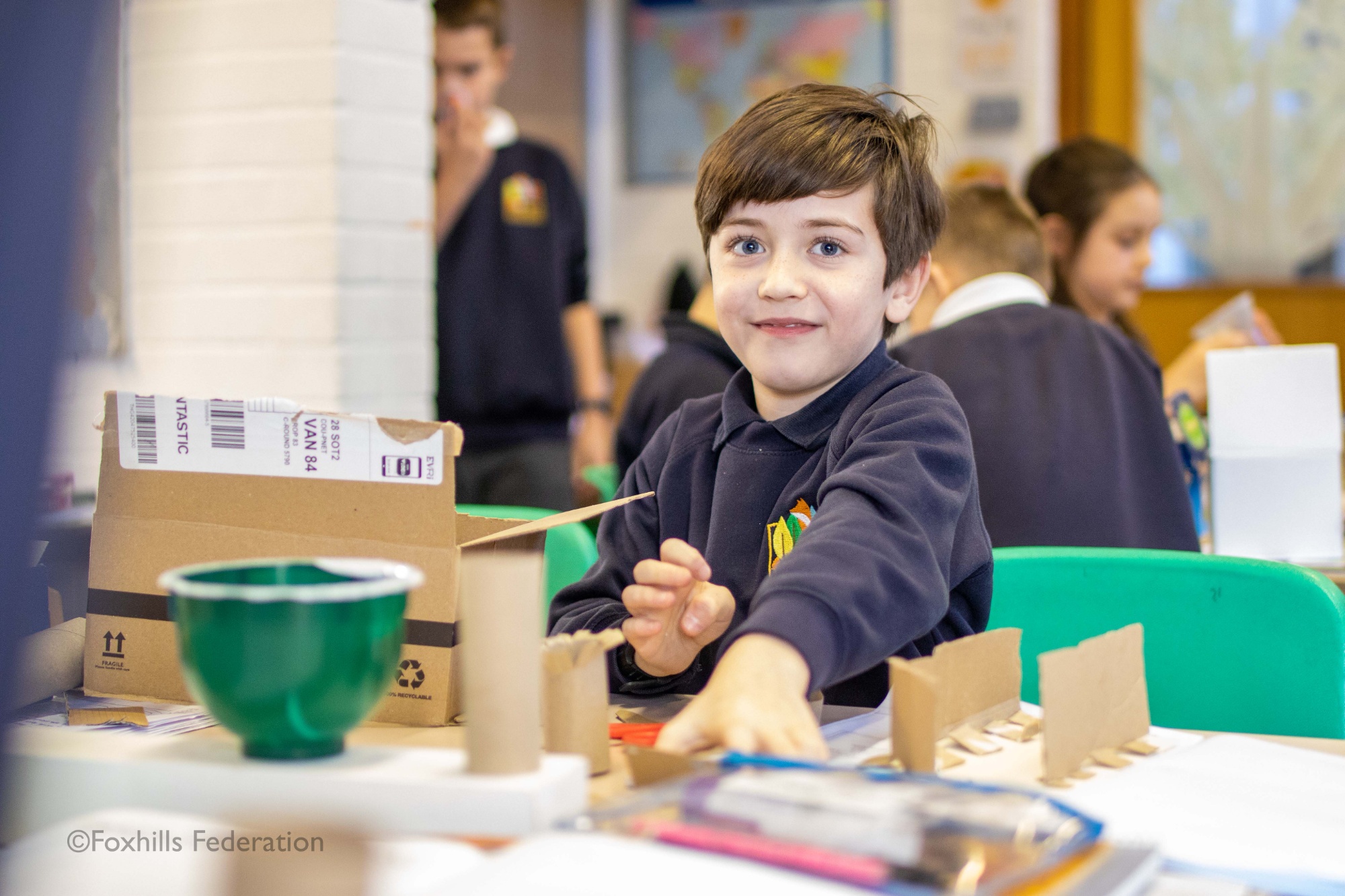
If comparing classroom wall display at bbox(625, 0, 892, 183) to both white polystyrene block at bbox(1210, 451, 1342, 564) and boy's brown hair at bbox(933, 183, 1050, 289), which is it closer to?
boy's brown hair at bbox(933, 183, 1050, 289)

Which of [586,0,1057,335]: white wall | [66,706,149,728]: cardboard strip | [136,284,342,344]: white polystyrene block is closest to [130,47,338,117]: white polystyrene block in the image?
[136,284,342,344]: white polystyrene block

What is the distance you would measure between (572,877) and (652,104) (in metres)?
5.73

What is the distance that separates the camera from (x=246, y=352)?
2.10 metres

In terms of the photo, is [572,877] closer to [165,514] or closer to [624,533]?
[165,514]

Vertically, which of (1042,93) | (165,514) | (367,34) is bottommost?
(165,514)

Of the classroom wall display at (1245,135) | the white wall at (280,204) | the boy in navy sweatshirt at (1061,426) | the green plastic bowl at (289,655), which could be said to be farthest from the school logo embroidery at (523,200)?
the classroom wall display at (1245,135)

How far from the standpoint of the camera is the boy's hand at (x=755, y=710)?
65cm

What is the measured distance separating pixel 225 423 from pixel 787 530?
0.43 metres

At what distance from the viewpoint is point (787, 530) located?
3.32 feet

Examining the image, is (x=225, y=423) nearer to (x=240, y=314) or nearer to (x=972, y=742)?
(x=972, y=742)

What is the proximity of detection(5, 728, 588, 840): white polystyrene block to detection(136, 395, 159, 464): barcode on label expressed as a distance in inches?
12.3

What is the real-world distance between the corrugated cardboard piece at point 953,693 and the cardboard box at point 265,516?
8.9 inches

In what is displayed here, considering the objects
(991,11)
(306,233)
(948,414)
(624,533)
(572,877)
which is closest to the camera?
(572,877)

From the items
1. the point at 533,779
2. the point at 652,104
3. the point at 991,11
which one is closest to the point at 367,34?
the point at 533,779
